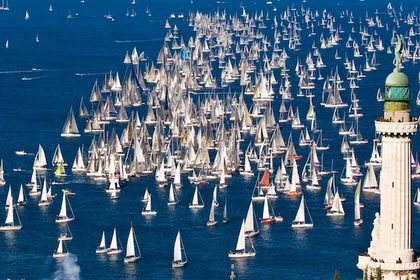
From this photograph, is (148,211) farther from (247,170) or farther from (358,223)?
(247,170)

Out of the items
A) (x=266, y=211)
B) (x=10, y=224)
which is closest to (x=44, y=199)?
(x=10, y=224)

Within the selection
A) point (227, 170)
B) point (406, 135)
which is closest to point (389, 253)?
point (406, 135)

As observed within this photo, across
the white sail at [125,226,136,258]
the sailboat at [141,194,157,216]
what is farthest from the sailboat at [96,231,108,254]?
the sailboat at [141,194,157,216]

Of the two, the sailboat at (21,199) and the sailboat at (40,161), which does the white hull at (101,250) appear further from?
the sailboat at (40,161)

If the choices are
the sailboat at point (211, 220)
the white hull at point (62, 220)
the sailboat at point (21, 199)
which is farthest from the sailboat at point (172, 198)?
the sailboat at point (21, 199)

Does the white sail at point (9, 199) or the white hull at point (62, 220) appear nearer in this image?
the white hull at point (62, 220)

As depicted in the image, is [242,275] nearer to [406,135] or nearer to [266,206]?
[266,206]
